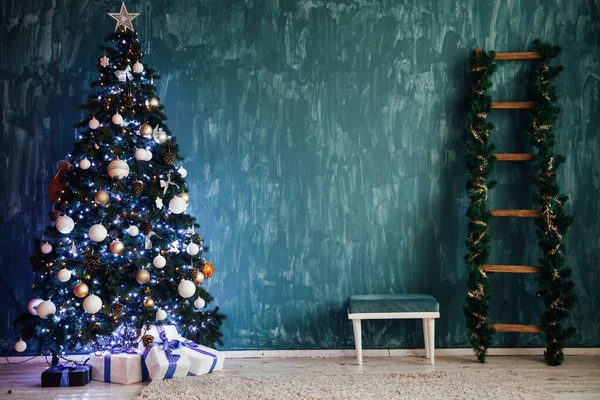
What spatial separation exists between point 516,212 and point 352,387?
67.8 inches

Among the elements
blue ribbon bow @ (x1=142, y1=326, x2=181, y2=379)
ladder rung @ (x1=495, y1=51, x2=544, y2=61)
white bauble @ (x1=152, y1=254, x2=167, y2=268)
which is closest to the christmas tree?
white bauble @ (x1=152, y1=254, x2=167, y2=268)

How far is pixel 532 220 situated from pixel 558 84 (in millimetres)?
1013

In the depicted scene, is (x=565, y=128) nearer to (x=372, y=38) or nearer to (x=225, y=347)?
(x=372, y=38)

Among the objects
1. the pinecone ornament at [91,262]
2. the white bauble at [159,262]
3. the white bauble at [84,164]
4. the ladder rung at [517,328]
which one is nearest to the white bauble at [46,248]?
the pinecone ornament at [91,262]

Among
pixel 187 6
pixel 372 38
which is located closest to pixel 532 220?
pixel 372 38

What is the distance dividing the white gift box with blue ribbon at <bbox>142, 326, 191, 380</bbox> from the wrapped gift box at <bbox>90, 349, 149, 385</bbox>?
62 mm

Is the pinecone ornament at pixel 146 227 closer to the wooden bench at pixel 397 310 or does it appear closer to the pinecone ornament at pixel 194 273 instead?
the pinecone ornament at pixel 194 273

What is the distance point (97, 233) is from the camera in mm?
3699

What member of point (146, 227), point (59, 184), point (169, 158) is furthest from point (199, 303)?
point (59, 184)

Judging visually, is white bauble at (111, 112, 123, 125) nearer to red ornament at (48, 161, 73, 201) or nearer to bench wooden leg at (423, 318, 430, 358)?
red ornament at (48, 161, 73, 201)

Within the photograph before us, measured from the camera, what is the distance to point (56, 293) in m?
3.76

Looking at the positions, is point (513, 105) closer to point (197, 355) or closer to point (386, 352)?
point (386, 352)

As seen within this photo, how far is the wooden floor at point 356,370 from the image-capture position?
3.57m

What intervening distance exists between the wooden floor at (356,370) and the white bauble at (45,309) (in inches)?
17.9
